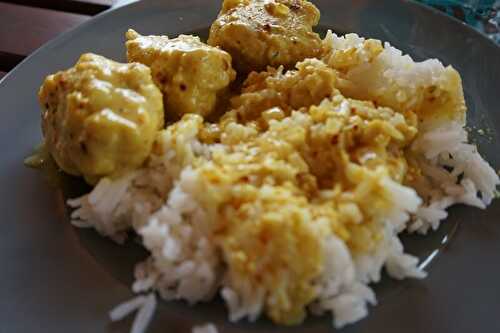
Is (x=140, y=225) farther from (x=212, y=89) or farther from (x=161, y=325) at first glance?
(x=212, y=89)

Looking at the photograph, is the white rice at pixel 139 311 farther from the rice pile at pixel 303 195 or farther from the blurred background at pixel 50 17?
the blurred background at pixel 50 17

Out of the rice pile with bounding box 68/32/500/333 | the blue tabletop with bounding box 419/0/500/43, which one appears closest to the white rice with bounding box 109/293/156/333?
the rice pile with bounding box 68/32/500/333

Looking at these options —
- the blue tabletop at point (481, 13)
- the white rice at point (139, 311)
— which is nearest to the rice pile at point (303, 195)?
the white rice at point (139, 311)

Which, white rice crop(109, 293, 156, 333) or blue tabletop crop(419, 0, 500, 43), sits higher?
blue tabletop crop(419, 0, 500, 43)

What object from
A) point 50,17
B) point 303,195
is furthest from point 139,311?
point 50,17

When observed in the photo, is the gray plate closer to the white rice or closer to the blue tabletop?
the white rice

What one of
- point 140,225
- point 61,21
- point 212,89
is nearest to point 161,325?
point 140,225
